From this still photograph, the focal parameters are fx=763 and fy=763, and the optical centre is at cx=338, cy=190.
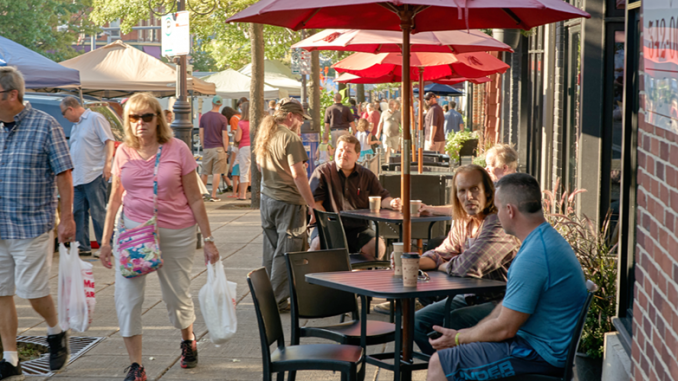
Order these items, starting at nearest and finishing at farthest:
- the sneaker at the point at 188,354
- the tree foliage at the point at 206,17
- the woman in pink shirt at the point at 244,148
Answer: the sneaker at the point at 188,354
the woman in pink shirt at the point at 244,148
the tree foliage at the point at 206,17

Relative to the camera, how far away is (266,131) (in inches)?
280

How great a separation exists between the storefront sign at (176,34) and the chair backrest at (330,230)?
4901 millimetres

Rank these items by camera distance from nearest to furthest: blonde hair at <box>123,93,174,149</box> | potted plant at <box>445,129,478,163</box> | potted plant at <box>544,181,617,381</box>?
potted plant at <box>544,181,617,381</box> < blonde hair at <box>123,93,174,149</box> < potted plant at <box>445,129,478,163</box>

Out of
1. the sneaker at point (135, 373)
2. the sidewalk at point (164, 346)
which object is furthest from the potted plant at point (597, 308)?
the sneaker at point (135, 373)

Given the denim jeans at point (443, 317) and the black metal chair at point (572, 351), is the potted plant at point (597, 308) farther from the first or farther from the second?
the black metal chair at point (572, 351)

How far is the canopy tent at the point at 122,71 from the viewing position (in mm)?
16703

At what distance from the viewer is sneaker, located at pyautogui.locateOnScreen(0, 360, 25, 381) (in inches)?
201

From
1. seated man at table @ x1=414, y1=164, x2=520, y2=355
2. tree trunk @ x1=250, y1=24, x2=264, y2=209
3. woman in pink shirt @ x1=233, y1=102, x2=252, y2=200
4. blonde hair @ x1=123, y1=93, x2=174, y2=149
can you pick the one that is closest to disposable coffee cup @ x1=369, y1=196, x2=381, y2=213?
seated man at table @ x1=414, y1=164, x2=520, y2=355

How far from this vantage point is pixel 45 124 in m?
5.28

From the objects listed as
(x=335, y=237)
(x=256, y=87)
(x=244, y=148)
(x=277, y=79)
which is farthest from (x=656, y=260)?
(x=277, y=79)

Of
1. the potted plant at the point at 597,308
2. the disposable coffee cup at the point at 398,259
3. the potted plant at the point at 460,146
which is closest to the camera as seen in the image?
the disposable coffee cup at the point at 398,259

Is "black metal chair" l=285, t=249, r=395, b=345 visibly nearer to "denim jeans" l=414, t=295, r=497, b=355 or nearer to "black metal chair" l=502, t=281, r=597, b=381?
"denim jeans" l=414, t=295, r=497, b=355

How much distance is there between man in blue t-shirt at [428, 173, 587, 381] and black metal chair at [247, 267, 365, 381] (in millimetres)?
462

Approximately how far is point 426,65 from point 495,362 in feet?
20.6
